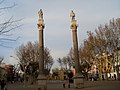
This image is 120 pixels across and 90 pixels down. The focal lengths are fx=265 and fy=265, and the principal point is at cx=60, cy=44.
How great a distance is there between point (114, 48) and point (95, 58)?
11342 millimetres

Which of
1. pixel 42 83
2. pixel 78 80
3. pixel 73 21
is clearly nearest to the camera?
pixel 42 83

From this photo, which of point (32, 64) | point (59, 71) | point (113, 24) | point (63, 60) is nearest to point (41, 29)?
point (113, 24)

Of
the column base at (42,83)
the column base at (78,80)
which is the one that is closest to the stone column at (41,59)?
the column base at (42,83)

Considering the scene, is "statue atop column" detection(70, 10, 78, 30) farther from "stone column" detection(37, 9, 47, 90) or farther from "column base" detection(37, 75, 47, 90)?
"column base" detection(37, 75, 47, 90)

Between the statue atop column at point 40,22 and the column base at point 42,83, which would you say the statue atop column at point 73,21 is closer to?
the statue atop column at point 40,22

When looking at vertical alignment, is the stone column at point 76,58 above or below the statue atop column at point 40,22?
below

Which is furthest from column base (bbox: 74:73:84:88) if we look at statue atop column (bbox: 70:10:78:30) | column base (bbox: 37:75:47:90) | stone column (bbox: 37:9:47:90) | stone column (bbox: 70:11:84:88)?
statue atop column (bbox: 70:10:78:30)

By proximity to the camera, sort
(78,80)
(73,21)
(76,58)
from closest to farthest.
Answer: (78,80) → (76,58) → (73,21)

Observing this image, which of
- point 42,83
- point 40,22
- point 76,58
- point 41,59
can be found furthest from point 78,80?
point 40,22

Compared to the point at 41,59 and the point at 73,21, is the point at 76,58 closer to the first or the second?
the point at 41,59

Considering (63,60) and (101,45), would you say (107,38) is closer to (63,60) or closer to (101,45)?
(101,45)

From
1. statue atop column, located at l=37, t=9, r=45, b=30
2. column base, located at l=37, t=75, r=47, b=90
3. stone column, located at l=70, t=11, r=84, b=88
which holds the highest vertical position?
statue atop column, located at l=37, t=9, r=45, b=30

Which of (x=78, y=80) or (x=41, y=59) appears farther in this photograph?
(x=78, y=80)

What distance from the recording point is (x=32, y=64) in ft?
222
